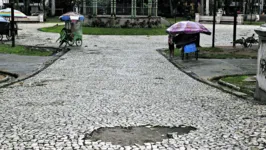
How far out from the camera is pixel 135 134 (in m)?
7.04

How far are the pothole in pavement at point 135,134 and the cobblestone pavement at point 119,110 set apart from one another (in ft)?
0.58

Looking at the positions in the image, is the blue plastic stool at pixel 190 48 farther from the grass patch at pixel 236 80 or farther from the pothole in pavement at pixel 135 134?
the pothole in pavement at pixel 135 134

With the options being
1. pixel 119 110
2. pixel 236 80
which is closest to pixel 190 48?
pixel 236 80

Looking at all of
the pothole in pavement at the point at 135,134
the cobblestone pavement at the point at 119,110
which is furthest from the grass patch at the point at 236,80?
the pothole in pavement at the point at 135,134

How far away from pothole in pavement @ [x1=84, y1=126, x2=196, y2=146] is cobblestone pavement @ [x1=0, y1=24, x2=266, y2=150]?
18cm

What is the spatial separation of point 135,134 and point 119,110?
1.91m

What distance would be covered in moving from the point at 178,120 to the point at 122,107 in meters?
1.60

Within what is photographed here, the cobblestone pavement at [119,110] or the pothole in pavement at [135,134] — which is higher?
the cobblestone pavement at [119,110]

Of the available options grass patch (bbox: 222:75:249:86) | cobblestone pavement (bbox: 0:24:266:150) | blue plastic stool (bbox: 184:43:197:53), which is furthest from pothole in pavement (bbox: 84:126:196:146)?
blue plastic stool (bbox: 184:43:197:53)

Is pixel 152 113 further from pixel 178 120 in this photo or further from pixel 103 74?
pixel 103 74

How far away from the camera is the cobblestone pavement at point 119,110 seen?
6.64 m

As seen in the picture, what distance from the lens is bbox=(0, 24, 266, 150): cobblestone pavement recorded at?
6.64 meters

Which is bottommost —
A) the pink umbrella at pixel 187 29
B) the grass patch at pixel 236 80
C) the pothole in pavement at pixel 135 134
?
the pothole in pavement at pixel 135 134

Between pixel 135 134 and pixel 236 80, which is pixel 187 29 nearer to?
pixel 236 80
